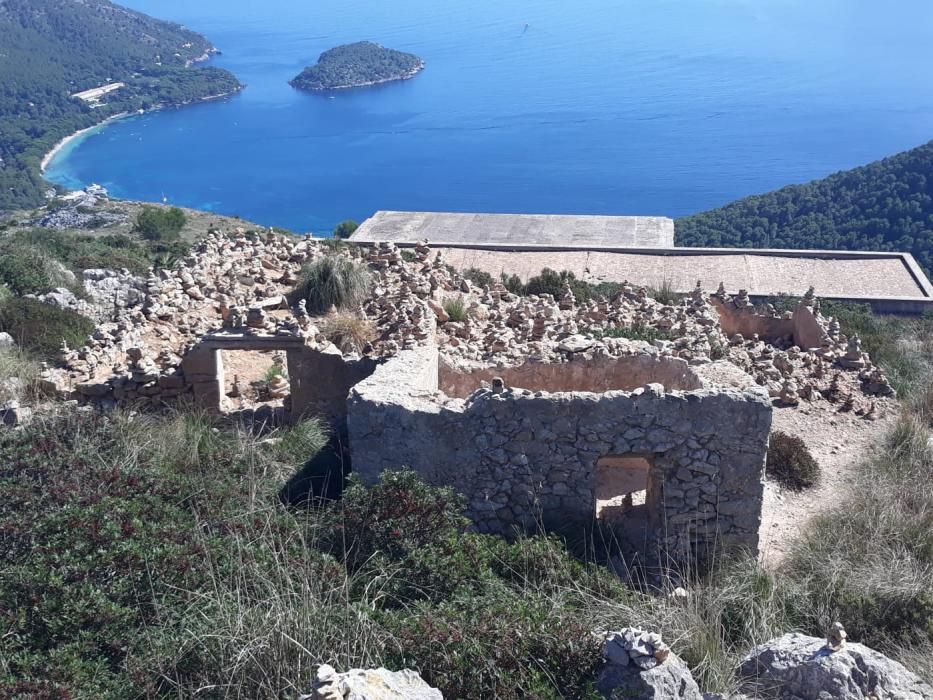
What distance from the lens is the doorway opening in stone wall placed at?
8.78 m

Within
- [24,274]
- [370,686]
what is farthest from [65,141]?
[370,686]

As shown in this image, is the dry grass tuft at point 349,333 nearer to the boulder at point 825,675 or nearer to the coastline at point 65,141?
the boulder at point 825,675

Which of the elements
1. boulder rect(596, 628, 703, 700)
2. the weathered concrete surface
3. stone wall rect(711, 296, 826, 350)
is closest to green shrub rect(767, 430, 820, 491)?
stone wall rect(711, 296, 826, 350)

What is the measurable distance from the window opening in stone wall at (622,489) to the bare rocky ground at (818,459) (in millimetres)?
1242

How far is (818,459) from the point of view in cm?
1090

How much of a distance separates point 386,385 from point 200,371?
9.93 ft

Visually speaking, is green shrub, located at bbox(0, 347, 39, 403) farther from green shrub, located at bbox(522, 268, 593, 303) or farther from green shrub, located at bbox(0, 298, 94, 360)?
green shrub, located at bbox(522, 268, 593, 303)

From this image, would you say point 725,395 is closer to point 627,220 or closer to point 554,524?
point 554,524

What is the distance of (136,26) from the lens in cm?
11519

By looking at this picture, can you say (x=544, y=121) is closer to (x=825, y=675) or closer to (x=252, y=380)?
(x=252, y=380)

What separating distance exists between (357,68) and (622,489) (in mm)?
103094

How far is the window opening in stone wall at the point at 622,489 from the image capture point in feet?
30.1

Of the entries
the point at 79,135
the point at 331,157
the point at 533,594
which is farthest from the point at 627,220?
the point at 79,135

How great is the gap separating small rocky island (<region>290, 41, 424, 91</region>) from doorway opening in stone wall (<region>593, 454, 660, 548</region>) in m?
97.8
